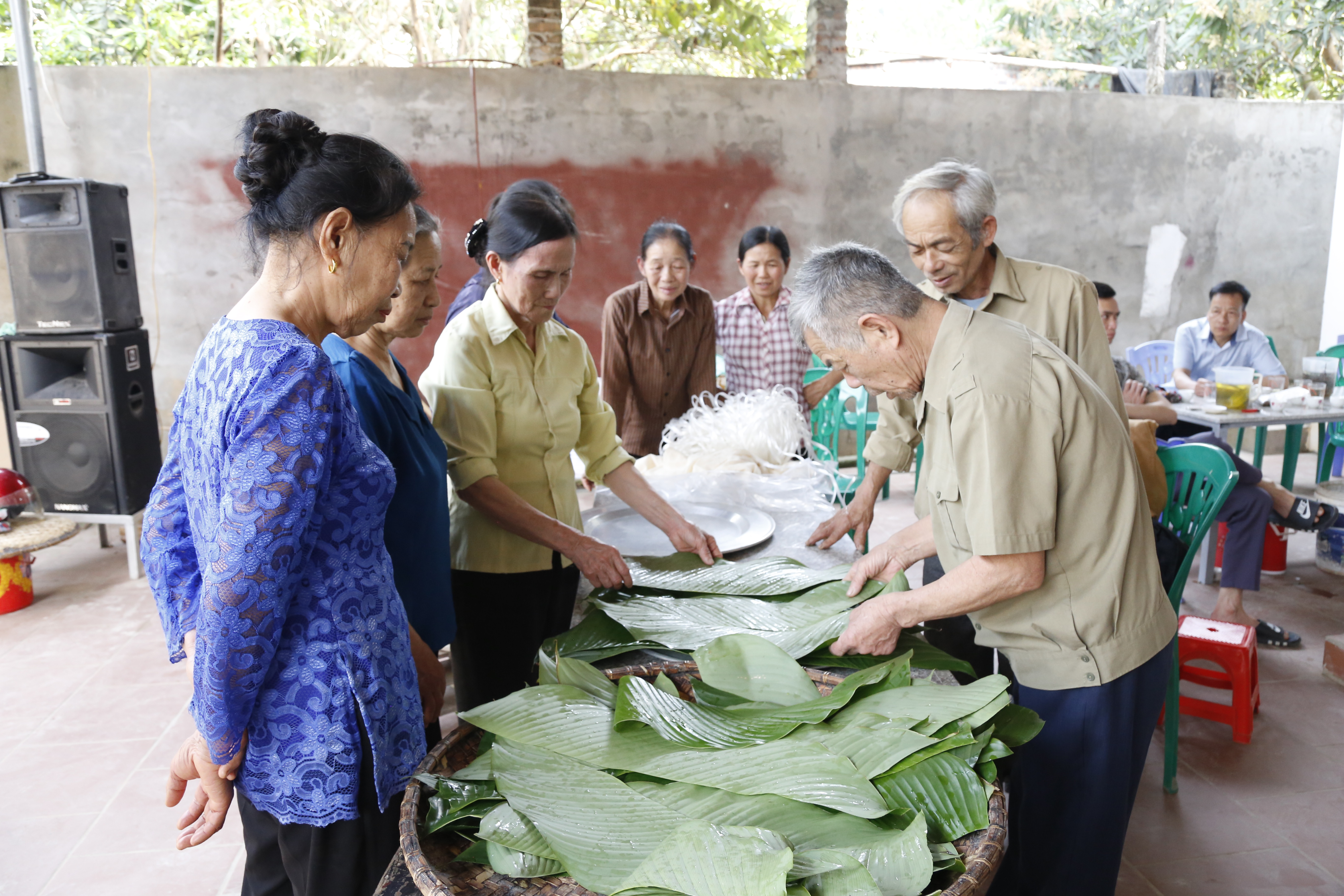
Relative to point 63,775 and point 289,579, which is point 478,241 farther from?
point 63,775

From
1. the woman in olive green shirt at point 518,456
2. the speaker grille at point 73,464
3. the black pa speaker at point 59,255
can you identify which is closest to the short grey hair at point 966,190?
the woman in olive green shirt at point 518,456

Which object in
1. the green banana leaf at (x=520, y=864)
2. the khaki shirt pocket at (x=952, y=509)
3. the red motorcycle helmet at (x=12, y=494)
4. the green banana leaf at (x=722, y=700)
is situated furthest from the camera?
the red motorcycle helmet at (x=12, y=494)

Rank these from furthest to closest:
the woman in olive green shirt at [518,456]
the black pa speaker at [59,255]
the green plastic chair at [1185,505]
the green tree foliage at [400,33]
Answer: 1. the green tree foliage at [400,33]
2. the black pa speaker at [59,255]
3. the green plastic chair at [1185,505]
4. the woman in olive green shirt at [518,456]

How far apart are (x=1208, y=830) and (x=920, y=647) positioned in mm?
1717

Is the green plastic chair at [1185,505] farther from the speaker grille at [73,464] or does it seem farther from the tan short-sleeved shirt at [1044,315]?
the speaker grille at [73,464]

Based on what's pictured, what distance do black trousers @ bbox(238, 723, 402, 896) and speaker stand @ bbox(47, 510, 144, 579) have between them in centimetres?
400

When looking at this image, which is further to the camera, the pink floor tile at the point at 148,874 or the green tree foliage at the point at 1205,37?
the green tree foliage at the point at 1205,37

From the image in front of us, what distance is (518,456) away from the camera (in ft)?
6.49

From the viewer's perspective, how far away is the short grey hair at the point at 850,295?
1.43 metres

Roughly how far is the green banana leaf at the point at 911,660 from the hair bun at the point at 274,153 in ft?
3.54

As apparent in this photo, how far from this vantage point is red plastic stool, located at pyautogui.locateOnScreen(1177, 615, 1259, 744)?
2930 millimetres

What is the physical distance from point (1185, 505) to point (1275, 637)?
1.54 metres

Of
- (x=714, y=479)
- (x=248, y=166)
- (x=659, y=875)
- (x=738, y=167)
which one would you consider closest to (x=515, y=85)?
(x=738, y=167)

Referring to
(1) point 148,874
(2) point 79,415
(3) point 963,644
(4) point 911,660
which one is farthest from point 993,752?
(2) point 79,415
